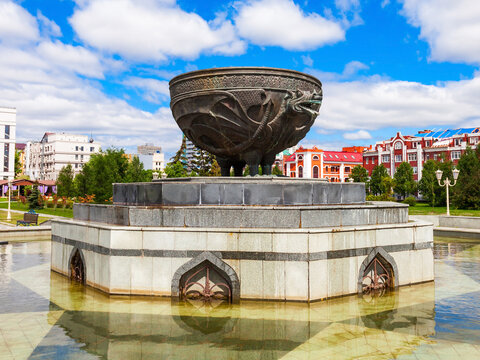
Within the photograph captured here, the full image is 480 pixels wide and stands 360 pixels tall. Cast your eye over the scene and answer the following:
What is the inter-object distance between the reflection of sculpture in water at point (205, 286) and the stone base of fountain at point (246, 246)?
0.05 feet

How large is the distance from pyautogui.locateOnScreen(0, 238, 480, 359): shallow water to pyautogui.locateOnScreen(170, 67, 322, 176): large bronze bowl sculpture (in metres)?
3.73

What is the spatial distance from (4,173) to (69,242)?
2815 inches

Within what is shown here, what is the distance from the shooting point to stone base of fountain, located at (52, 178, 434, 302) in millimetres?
6824

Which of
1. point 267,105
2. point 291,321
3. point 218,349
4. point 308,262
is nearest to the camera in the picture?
point 218,349

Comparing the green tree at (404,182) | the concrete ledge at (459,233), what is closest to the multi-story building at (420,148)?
the green tree at (404,182)

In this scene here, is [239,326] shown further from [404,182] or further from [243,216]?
[404,182]

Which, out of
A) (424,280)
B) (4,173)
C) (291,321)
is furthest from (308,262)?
(4,173)

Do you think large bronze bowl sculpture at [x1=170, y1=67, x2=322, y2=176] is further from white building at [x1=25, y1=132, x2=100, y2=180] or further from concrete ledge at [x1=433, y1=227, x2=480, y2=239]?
white building at [x1=25, y1=132, x2=100, y2=180]

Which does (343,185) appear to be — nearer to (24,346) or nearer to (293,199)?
(293,199)

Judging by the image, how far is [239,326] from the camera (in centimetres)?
571

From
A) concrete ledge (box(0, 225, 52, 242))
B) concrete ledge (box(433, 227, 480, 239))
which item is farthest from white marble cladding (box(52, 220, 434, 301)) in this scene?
concrete ledge (box(433, 227, 480, 239))

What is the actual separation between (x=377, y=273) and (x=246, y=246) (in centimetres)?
269

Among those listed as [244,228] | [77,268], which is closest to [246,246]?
[244,228]

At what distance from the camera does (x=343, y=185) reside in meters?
8.77
